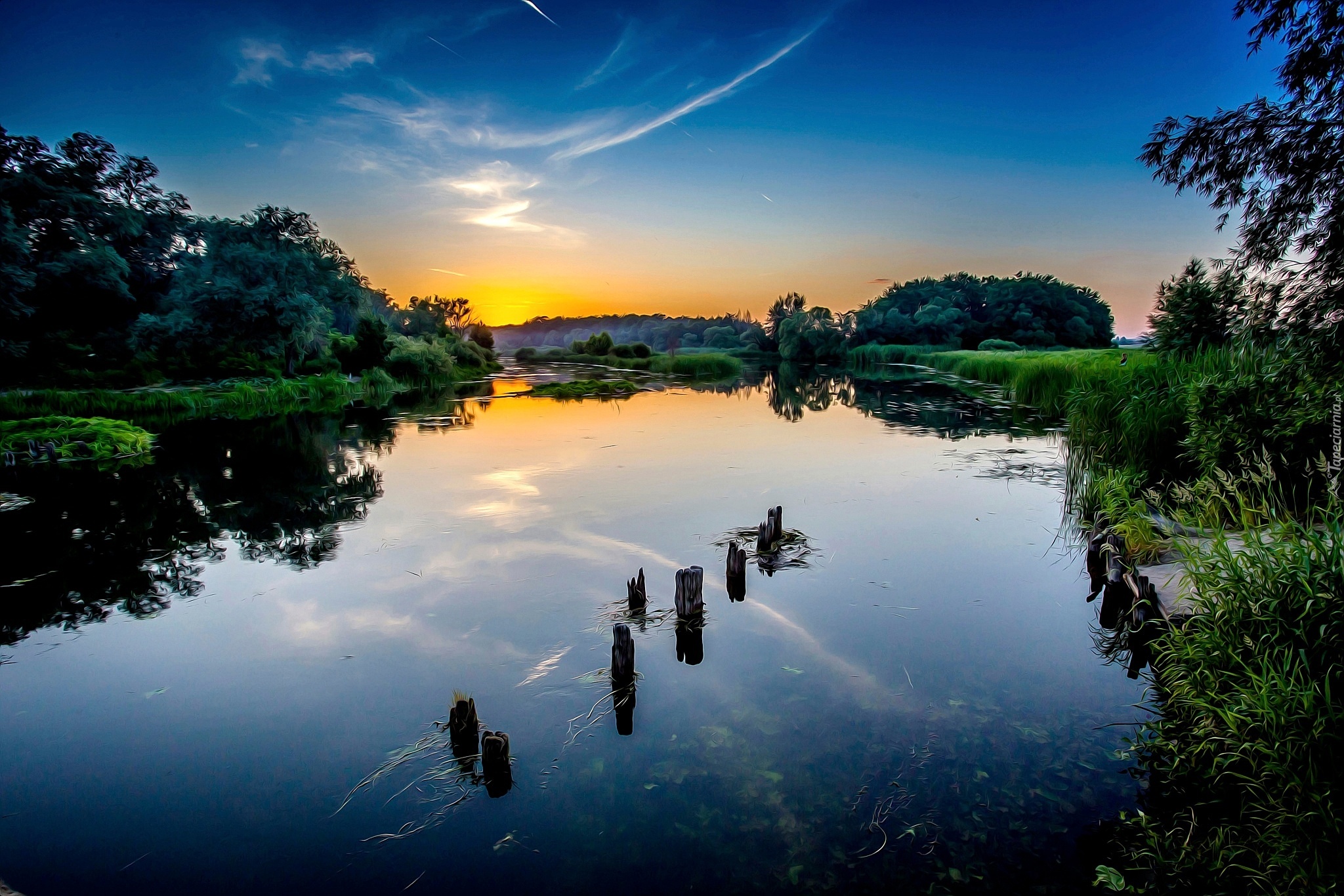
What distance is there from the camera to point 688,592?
6973 millimetres

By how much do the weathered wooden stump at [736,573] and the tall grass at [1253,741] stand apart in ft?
14.2

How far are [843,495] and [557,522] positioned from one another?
19.4 feet

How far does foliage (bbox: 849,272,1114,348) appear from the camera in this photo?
8219 cm

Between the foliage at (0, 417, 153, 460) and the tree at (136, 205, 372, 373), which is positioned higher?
the tree at (136, 205, 372, 373)

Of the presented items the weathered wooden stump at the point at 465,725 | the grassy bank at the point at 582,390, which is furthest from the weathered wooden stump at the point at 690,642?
the grassy bank at the point at 582,390

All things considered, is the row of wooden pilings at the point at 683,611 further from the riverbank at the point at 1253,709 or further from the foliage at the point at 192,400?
the foliage at the point at 192,400

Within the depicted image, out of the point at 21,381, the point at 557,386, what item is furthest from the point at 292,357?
the point at 557,386

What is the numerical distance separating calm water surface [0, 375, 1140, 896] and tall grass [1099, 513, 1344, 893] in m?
0.40

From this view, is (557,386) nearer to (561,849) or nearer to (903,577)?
(903,577)

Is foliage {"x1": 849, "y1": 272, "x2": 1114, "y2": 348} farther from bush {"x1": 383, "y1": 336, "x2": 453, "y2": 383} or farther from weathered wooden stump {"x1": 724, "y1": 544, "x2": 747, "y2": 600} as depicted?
weathered wooden stump {"x1": 724, "y1": 544, "x2": 747, "y2": 600}

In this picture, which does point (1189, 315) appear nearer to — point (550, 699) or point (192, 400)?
point (550, 699)

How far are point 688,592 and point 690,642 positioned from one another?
1.72 ft

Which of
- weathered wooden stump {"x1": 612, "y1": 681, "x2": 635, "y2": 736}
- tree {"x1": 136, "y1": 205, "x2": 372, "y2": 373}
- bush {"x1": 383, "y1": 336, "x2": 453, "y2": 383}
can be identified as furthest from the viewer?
bush {"x1": 383, "y1": 336, "x2": 453, "y2": 383}

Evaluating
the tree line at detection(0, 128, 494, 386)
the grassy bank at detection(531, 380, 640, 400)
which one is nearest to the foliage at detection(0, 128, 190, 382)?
the tree line at detection(0, 128, 494, 386)
